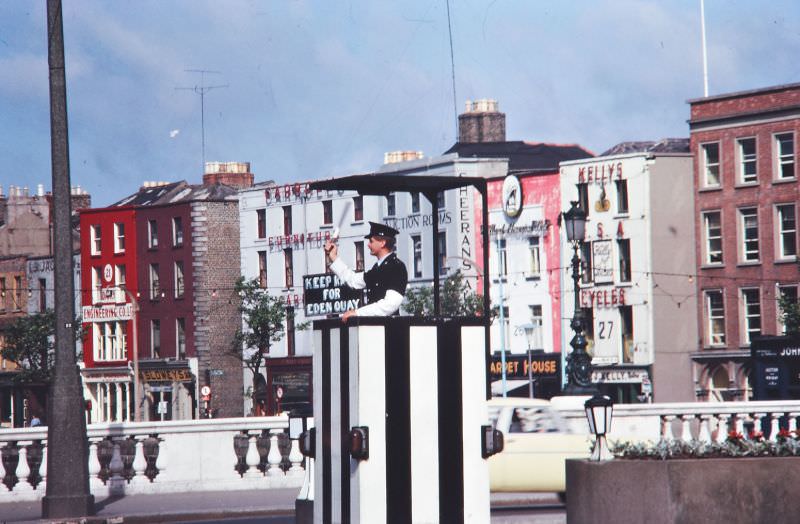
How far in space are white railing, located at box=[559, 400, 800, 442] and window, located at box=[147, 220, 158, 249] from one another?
6638cm

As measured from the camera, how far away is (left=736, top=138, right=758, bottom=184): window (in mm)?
67250

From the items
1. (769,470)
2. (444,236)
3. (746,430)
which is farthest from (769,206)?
(769,470)

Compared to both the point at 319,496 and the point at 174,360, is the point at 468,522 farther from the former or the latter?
the point at 174,360

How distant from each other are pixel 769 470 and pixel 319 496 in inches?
145

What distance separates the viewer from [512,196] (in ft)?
250

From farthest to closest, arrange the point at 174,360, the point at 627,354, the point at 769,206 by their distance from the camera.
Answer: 1. the point at 174,360
2. the point at 627,354
3. the point at 769,206

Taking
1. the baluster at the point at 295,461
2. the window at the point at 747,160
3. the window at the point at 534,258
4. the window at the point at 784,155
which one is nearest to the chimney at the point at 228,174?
the window at the point at 534,258

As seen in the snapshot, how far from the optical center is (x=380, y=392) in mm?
12477

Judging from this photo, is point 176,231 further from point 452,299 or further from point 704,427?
point 704,427

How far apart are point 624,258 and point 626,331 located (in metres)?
3.04

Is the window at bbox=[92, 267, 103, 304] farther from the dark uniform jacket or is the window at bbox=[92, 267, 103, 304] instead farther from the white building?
the dark uniform jacket

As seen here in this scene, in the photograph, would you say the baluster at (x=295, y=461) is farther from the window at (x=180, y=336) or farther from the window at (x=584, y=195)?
the window at (x=180, y=336)

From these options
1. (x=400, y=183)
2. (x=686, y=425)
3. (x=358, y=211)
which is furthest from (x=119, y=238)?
(x=400, y=183)

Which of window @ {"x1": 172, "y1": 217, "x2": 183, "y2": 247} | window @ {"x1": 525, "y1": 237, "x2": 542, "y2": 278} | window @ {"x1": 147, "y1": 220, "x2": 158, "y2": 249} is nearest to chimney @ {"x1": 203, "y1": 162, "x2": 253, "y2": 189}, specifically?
window @ {"x1": 147, "y1": 220, "x2": 158, "y2": 249}
